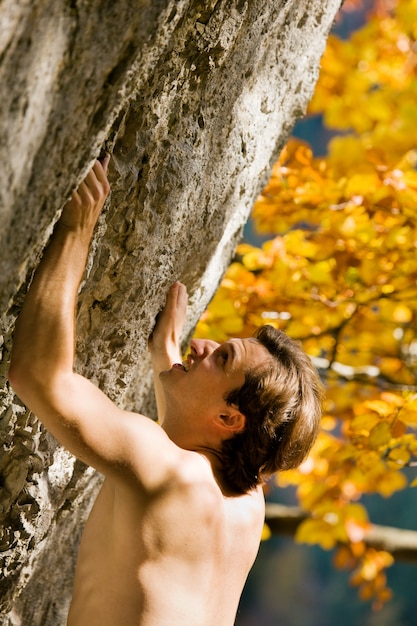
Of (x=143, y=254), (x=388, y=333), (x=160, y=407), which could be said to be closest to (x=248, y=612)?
(x=388, y=333)

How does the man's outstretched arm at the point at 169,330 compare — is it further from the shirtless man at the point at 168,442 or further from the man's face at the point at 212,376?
the man's face at the point at 212,376

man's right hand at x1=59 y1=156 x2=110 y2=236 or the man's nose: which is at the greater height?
man's right hand at x1=59 y1=156 x2=110 y2=236

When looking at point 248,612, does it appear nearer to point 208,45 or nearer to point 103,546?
point 103,546

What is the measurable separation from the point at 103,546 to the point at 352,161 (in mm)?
1894

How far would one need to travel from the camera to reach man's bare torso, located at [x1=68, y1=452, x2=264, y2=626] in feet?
4.81

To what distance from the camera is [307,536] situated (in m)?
3.59

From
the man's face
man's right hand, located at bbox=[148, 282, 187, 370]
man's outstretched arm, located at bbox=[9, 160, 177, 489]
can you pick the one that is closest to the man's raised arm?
man's outstretched arm, located at bbox=[9, 160, 177, 489]

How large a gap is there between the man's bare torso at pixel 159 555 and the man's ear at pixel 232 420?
0.32 ft

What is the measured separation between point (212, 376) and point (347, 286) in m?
1.40

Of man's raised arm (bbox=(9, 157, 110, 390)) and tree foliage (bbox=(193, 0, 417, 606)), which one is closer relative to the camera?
man's raised arm (bbox=(9, 157, 110, 390))

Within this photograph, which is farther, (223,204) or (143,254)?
(223,204)

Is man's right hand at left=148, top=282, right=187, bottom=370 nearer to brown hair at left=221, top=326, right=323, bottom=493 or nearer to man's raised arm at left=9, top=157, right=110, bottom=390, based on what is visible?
brown hair at left=221, top=326, right=323, bottom=493

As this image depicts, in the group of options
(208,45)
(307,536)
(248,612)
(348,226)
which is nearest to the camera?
(208,45)

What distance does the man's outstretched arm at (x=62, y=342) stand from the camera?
4.13 feet
